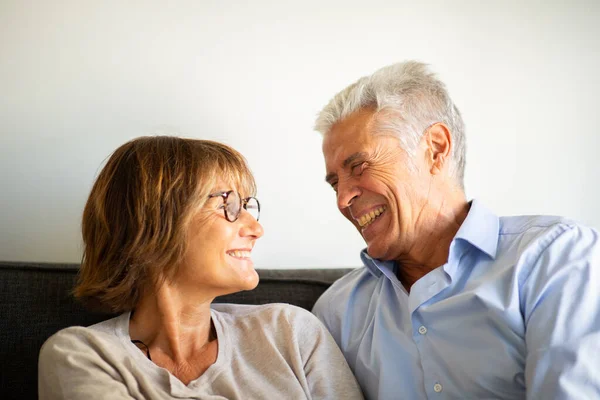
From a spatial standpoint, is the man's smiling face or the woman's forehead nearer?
the woman's forehead

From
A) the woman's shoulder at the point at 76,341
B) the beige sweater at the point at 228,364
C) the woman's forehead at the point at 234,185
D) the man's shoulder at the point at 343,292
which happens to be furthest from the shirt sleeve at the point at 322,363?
the woman's shoulder at the point at 76,341

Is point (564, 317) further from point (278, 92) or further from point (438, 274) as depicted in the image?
point (278, 92)

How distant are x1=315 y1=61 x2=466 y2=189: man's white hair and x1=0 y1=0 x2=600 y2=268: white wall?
1.26ft

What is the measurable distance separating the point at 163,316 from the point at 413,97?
91 cm

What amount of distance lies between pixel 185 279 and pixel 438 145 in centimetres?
80

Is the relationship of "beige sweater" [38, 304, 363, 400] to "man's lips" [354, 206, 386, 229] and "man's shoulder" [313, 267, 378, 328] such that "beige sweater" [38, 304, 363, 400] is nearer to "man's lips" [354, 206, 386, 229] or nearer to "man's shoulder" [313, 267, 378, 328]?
"man's shoulder" [313, 267, 378, 328]

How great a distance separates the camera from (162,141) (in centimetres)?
152

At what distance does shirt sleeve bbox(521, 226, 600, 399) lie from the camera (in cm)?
117

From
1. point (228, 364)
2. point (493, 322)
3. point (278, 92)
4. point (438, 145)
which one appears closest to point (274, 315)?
point (228, 364)

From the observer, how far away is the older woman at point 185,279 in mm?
1424

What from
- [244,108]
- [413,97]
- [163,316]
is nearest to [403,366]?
[163,316]

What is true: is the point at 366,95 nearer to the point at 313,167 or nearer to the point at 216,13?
the point at 313,167

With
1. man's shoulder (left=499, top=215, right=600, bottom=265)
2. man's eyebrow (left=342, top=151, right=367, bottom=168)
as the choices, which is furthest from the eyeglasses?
man's shoulder (left=499, top=215, right=600, bottom=265)

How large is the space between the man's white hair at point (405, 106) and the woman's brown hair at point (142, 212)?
392 millimetres
